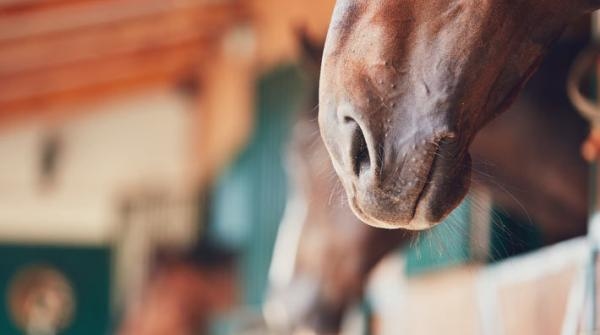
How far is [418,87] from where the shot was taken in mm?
1133

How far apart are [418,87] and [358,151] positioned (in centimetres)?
9

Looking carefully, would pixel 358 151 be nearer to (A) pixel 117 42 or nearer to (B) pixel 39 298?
(A) pixel 117 42

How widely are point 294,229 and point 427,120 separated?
199 cm

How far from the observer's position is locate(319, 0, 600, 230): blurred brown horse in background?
1.10 metres

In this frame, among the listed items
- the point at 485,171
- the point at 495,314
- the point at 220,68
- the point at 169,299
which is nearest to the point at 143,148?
the point at 220,68

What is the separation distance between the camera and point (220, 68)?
7.67 m

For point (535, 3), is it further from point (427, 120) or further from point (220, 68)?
point (220, 68)

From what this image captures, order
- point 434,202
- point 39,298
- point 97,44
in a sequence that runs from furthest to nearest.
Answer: point 39,298 < point 97,44 < point 434,202

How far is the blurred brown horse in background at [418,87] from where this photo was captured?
3.61 ft

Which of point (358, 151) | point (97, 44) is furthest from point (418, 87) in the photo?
point (97, 44)

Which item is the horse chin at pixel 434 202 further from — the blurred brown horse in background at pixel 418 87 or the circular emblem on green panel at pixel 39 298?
the circular emblem on green panel at pixel 39 298

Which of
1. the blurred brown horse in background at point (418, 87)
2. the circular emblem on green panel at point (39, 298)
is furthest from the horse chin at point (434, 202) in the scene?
the circular emblem on green panel at point (39, 298)

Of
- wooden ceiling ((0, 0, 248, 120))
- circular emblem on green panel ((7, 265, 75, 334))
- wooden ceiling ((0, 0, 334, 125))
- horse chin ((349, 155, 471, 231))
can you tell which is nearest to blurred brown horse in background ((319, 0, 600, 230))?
horse chin ((349, 155, 471, 231))

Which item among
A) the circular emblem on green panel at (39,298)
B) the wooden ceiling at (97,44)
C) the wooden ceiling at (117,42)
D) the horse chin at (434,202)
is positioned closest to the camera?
the horse chin at (434,202)
